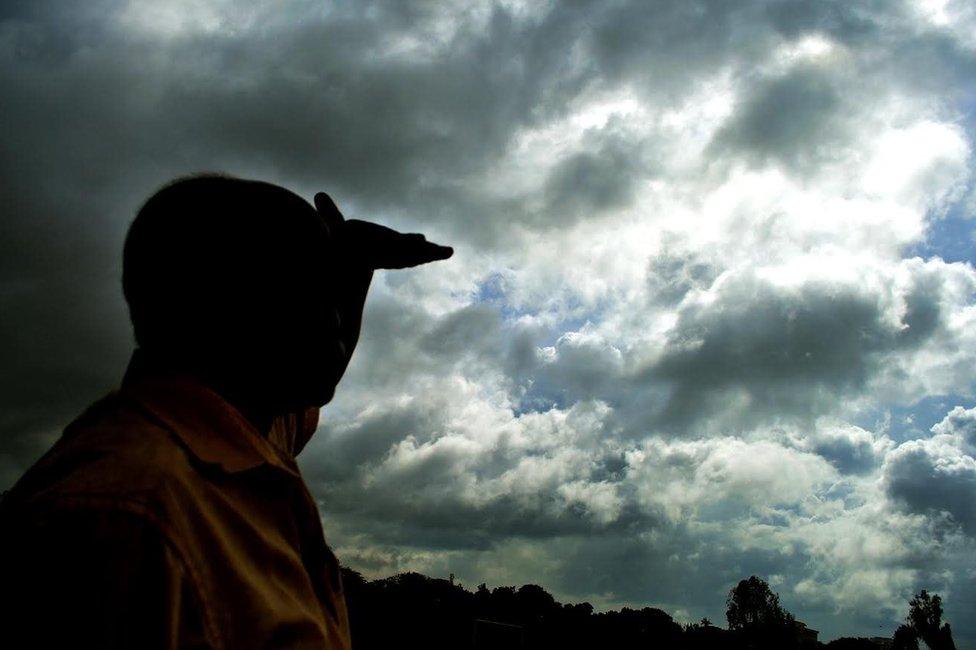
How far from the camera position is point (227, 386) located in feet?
5.84

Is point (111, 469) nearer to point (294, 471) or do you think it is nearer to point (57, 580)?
point (57, 580)

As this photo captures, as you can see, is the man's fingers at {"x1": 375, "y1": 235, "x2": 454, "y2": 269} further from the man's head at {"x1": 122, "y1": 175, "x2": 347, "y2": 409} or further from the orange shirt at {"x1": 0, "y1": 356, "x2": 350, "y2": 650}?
→ the orange shirt at {"x1": 0, "y1": 356, "x2": 350, "y2": 650}

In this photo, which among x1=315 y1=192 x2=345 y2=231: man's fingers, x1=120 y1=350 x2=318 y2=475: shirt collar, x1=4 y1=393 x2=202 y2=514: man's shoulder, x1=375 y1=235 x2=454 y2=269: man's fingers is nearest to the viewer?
x1=4 y1=393 x2=202 y2=514: man's shoulder

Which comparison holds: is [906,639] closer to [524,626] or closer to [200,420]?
[524,626]

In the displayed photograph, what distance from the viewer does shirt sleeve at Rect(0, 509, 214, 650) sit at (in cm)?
94

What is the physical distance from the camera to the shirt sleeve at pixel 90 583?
0.94 meters

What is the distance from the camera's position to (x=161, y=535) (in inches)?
42.5

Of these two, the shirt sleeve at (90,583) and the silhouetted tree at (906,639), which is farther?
the silhouetted tree at (906,639)

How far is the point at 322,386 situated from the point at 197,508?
81cm

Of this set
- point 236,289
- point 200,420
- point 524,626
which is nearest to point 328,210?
point 236,289

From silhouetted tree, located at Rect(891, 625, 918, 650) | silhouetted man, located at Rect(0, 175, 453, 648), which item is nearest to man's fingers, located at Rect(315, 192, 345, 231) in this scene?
silhouetted man, located at Rect(0, 175, 453, 648)

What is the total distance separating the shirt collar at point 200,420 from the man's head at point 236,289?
0.17m

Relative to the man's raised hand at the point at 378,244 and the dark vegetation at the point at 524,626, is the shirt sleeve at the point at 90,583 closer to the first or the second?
the man's raised hand at the point at 378,244

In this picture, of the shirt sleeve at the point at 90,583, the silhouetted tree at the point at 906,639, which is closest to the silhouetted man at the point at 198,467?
the shirt sleeve at the point at 90,583
